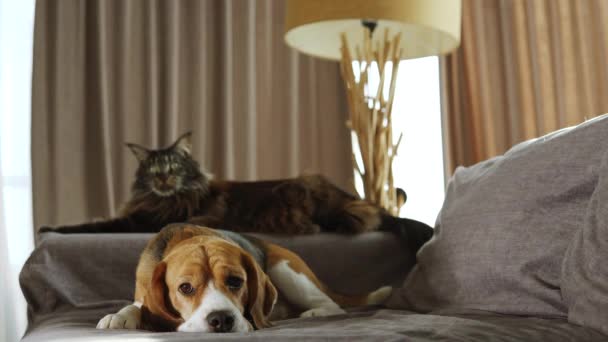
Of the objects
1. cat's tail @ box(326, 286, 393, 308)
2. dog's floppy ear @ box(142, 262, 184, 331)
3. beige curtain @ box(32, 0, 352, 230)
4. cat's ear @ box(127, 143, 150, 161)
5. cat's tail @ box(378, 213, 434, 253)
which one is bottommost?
cat's tail @ box(326, 286, 393, 308)

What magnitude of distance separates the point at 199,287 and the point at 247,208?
0.78m

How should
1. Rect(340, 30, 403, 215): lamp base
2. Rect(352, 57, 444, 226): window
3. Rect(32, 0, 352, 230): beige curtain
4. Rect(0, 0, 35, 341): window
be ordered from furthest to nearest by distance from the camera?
Rect(352, 57, 444, 226): window → Rect(32, 0, 352, 230): beige curtain → Rect(0, 0, 35, 341): window → Rect(340, 30, 403, 215): lamp base

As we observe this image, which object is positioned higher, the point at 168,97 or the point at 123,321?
the point at 168,97

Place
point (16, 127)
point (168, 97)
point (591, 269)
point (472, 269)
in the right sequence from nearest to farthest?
point (591, 269), point (472, 269), point (16, 127), point (168, 97)

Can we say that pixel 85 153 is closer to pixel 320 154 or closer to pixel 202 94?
pixel 202 94

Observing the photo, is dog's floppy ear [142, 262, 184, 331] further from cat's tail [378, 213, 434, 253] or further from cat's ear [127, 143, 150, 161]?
cat's ear [127, 143, 150, 161]

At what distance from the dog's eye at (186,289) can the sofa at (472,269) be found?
3.6 inches

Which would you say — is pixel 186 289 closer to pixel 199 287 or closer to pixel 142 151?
pixel 199 287

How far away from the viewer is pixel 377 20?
2324mm

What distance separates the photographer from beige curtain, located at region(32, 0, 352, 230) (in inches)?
113

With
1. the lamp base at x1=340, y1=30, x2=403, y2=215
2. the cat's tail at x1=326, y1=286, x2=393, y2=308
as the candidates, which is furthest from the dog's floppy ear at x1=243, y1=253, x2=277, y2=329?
the lamp base at x1=340, y1=30, x2=403, y2=215

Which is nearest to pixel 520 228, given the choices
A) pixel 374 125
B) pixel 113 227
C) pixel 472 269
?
pixel 472 269

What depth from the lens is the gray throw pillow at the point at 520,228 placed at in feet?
4.03

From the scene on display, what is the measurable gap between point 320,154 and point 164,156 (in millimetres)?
1323
